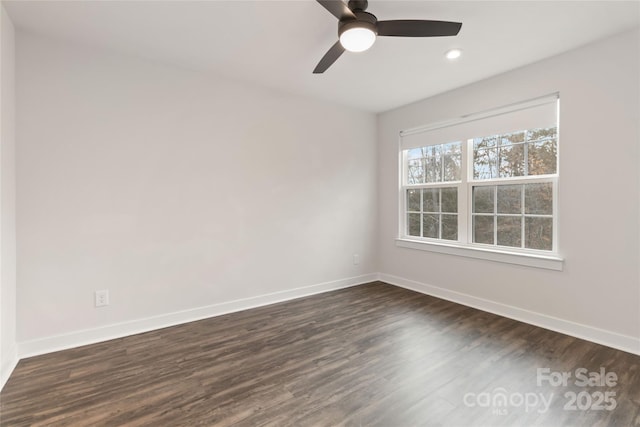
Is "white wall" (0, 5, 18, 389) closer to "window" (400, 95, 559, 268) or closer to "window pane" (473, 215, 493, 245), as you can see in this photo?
"window" (400, 95, 559, 268)

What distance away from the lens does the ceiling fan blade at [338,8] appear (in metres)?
1.65

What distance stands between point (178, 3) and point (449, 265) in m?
3.64

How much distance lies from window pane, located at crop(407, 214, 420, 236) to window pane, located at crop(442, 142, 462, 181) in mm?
678

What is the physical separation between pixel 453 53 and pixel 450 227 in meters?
1.99

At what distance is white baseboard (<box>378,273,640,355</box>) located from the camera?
237cm

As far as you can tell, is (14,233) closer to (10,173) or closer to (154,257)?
(10,173)

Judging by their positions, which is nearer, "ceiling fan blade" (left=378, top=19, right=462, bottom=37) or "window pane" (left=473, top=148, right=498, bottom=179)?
"ceiling fan blade" (left=378, top=19, right=462, bottom=37)

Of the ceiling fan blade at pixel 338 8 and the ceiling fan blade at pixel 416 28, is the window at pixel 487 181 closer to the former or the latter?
the ceiling fan blade at pixel 416 28

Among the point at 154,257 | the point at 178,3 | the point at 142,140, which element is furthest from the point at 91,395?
the point at 178,3

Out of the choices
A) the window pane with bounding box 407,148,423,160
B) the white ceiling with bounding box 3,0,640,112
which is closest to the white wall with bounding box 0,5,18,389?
the white ceiling with bounding box 3,0,640,112

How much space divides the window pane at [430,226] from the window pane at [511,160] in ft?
3.17

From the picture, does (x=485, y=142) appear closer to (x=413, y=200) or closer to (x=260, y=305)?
(x=413, y=200)

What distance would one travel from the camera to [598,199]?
2.50 meters

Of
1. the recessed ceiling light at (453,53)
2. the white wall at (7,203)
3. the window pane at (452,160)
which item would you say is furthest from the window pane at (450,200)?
the white wall at (7,203)
